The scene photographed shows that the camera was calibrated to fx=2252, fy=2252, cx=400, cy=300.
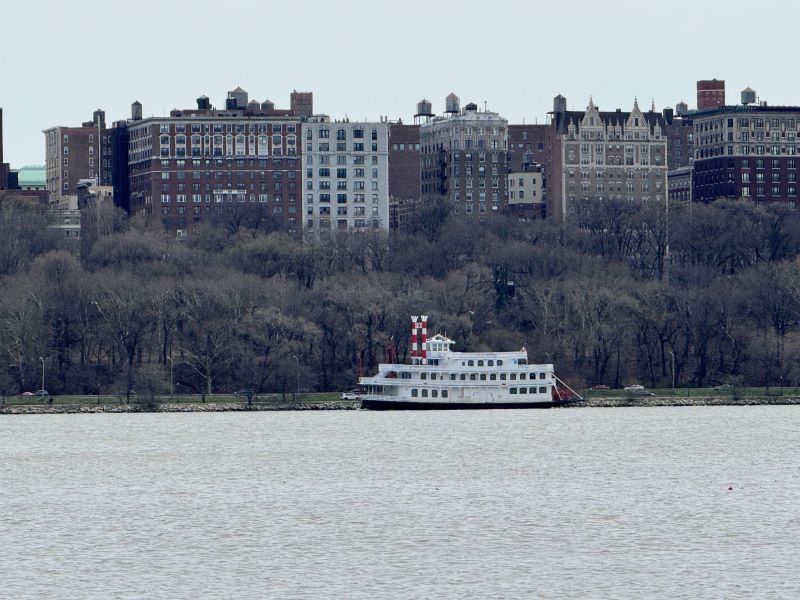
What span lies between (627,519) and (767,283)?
341 ft

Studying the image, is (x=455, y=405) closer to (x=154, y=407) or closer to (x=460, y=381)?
(x=460, y=381)

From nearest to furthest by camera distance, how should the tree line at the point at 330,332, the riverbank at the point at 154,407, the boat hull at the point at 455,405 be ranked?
1. the riverbank at the point at 154,407
2. the boat hull at the point at 455,405
3. the tree line at the point at 330,332

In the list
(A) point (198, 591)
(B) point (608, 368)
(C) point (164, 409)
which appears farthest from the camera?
(B) point (608, 368)

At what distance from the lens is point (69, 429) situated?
147 metres

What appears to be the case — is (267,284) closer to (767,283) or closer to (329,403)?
(329,403)

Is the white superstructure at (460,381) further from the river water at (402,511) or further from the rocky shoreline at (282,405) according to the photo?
the river water at (402,511)

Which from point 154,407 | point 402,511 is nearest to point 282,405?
point 154,407

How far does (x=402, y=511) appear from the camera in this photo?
95.9 meters

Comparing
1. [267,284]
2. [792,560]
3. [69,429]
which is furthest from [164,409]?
[792,560]

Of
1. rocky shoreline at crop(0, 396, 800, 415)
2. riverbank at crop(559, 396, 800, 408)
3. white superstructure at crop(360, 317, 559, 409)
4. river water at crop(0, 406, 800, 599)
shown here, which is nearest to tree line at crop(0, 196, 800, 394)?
white superstructure at crop(360, 317, 559, 409)

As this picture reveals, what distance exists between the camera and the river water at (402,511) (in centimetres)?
7694

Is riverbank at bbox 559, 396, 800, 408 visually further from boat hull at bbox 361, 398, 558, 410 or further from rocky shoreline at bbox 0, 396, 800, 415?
boat hull at bbox 361, 398, 558, 410

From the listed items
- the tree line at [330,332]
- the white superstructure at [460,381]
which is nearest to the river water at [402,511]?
the white superstructure at [460,381]

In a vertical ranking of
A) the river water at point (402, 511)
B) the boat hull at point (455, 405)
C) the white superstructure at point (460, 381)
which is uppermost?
the white superstructure at point (460, 381)
